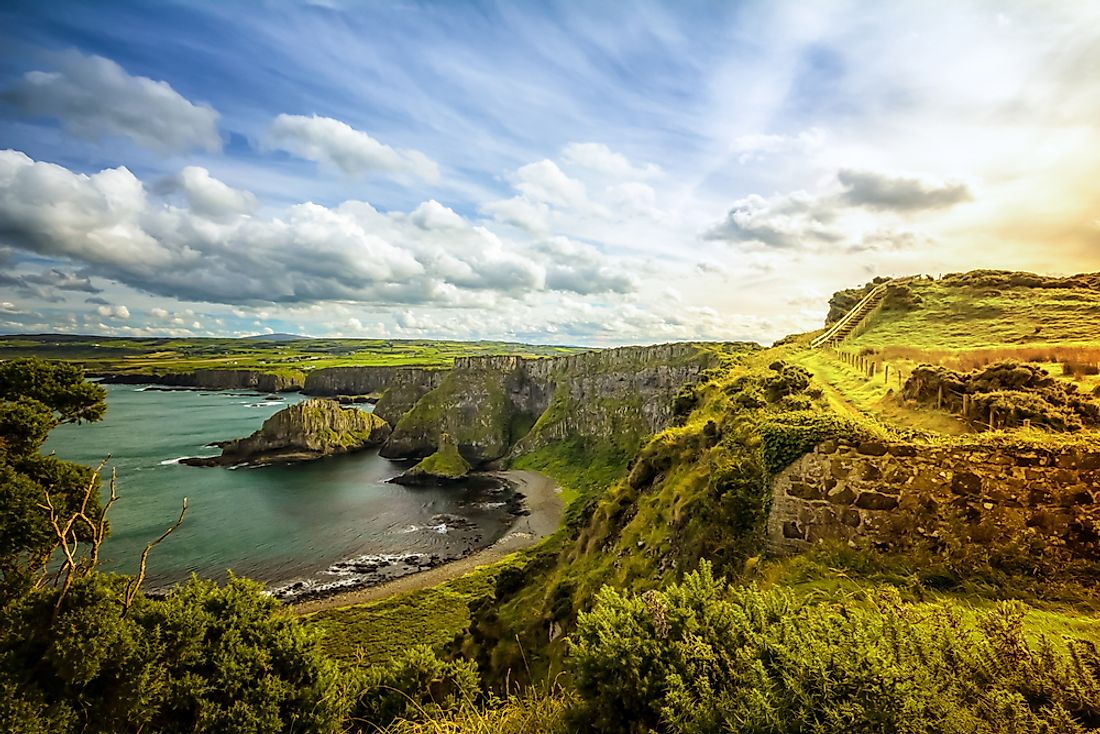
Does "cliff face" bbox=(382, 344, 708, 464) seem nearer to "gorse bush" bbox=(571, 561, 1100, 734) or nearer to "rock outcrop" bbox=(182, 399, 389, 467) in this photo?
"rock outcrop" bbox=(182, 399, 389, 467)

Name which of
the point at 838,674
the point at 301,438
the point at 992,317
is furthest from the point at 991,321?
the point at 301,438

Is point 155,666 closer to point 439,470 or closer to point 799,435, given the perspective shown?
point 799,435

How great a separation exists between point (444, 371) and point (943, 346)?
129m

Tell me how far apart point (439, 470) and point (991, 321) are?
8161 centimetres

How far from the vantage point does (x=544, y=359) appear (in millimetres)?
126250

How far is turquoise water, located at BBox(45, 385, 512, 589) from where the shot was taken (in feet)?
183

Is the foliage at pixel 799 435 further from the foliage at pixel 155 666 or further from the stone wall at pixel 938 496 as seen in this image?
the foliage at pixel 155 666

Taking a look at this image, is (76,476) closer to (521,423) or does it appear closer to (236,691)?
(236,691)

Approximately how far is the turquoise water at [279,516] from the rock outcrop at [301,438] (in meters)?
4.32

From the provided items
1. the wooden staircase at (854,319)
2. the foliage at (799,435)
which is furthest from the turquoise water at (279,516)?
the foliage at (799,435)

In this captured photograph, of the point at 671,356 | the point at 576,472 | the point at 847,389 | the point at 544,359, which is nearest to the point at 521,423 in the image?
the point at 544,359

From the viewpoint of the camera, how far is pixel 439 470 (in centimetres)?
9294

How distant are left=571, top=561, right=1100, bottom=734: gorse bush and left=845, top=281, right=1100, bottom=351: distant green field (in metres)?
21.0

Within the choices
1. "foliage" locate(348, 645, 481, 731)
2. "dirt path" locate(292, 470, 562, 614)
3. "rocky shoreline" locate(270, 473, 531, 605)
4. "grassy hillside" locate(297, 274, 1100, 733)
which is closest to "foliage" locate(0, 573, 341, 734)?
"foliage" locate(348, 645, 481, 731)
